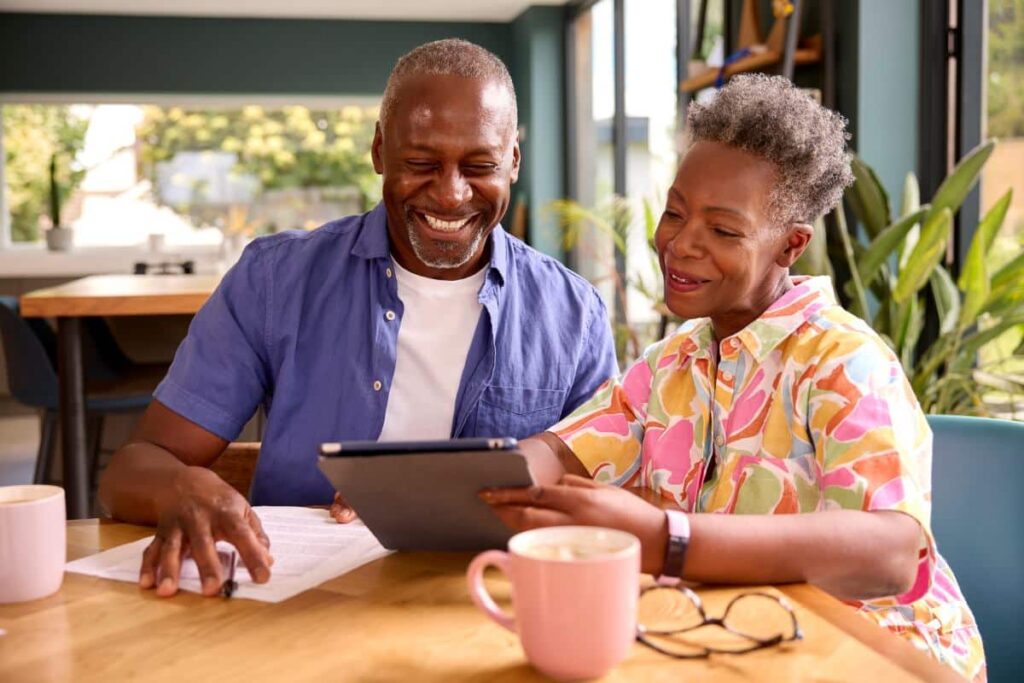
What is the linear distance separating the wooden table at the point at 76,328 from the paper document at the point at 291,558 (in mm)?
2059

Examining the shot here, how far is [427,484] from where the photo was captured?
96 cm

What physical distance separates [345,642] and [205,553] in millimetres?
236

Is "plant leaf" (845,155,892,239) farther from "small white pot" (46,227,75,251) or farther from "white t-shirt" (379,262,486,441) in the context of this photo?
"small white pot" (46,227,75,251)

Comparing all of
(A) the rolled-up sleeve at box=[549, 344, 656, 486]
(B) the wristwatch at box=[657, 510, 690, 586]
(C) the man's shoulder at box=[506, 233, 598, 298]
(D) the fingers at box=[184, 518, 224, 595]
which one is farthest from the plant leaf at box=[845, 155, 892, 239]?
(D) the fingers at box=[184, 518, 224, 595]

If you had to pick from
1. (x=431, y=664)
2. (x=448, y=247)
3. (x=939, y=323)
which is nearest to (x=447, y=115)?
(x=448, y=247)

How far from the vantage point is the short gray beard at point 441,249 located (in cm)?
166

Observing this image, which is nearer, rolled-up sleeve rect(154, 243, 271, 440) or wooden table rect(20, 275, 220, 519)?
rolled-up sleeve rect(154, 243, 271, 440)

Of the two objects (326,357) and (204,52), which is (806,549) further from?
(204,52)

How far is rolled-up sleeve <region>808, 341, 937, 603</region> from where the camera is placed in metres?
1.04

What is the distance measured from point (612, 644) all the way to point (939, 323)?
288 centimetres

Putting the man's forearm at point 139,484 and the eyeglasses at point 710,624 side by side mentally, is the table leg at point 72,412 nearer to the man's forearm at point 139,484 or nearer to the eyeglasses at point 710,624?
the man's forearm at point 139,484

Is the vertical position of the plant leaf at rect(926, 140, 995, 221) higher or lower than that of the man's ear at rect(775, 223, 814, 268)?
higher

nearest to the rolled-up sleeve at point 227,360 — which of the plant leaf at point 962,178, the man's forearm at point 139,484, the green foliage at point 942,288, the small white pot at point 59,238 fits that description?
the man's forearm at point 139,484

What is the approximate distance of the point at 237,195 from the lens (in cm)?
891
